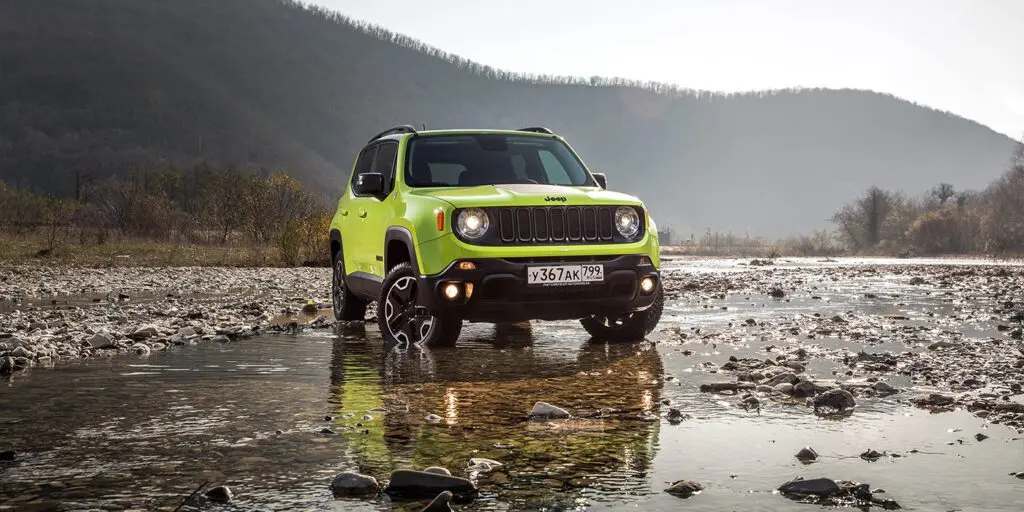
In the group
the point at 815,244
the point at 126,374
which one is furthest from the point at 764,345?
the point at 815,244

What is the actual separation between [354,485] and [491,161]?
6471 mm

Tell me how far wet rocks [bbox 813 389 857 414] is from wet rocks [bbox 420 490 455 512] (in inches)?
121

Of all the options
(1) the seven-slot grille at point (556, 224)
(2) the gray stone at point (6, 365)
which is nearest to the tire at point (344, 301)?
(1) the seven-slot grille at point (556, 224)

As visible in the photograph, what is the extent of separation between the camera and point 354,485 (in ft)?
12.6

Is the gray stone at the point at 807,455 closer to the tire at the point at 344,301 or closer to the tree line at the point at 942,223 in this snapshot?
the tire at the point at 344,301

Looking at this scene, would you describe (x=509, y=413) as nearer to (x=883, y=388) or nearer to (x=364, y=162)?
(x=883, y=388)

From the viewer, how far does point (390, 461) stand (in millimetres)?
4398

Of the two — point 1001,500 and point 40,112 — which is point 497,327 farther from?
point 40,112

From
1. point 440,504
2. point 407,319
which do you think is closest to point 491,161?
point 407,319

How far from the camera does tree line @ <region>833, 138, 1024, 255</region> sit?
79.0 meters

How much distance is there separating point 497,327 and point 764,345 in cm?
351

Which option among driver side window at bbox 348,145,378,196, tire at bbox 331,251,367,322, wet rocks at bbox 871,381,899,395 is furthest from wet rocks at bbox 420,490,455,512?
tire at bbox 331,251,367,322

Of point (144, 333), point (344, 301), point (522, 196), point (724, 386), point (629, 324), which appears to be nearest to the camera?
point (724, 386)

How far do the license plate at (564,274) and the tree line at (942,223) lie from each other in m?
71.5
